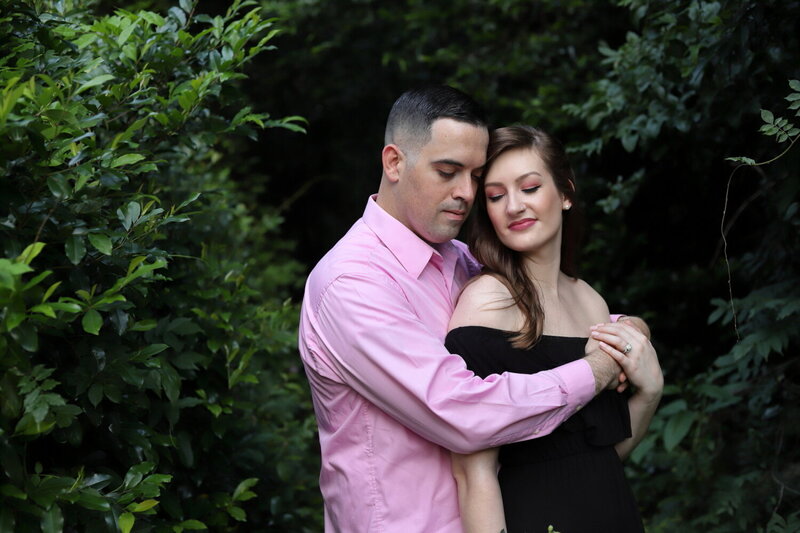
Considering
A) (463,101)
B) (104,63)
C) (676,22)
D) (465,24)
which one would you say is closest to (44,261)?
(104,63)

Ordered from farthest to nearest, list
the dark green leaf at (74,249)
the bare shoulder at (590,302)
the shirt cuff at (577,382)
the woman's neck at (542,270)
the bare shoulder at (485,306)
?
1. the bare shoulder at (590,302)
2. the woman's neck at (542,270)
3. the bare shoulder at (485,306)
4. the shirt cuff at (577,382)
5. the dark green leaf at (74,249)

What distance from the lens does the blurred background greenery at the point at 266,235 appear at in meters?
2.19

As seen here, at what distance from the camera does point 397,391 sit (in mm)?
2389

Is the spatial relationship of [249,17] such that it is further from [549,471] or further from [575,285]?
[549,471]

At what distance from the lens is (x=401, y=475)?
2506 millimetres

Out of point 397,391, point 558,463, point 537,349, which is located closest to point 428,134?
point 537,349

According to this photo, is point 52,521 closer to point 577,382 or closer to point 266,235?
point 577,382

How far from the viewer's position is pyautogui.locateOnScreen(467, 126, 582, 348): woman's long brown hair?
8.75ft

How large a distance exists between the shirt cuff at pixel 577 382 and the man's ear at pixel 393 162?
83 centimetres

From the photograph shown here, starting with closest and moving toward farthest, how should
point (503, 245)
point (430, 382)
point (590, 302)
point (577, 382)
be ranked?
point (430, 382), point (577, 382), point (503, 245), point (590, 302)

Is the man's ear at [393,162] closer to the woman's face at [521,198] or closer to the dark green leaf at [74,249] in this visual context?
the woman's face at [521,198]

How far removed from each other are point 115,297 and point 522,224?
1.25 metres

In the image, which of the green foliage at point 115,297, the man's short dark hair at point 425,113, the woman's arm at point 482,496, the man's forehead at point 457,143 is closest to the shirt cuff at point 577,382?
the woman's arm at point 482,496

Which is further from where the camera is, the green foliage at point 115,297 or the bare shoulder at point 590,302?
the bare shoulder at point 590,302
